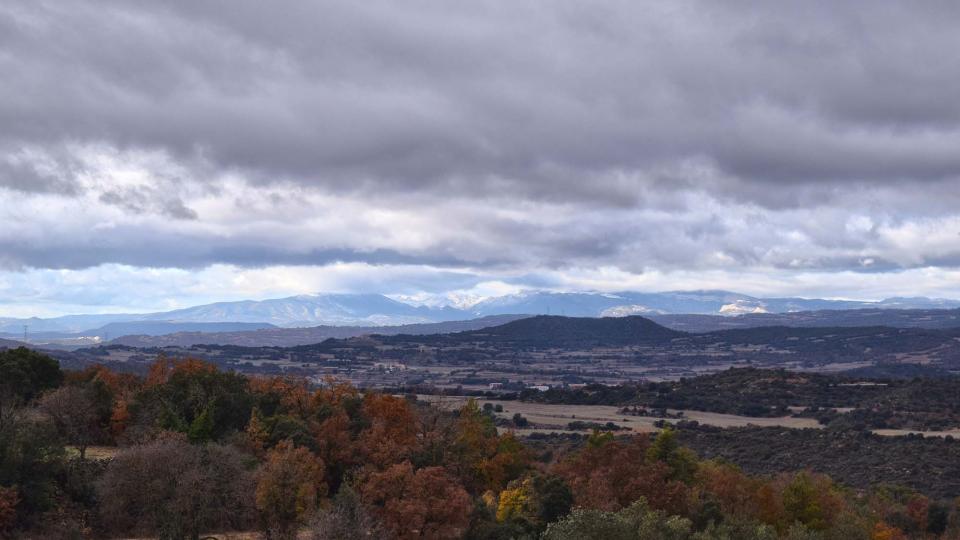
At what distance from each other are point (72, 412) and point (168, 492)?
65.3 ft

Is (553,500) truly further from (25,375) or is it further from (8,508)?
(25,375)

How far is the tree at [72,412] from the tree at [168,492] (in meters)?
14.6

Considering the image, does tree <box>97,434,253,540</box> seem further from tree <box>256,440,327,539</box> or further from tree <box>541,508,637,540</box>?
tree <box>541,508,637,540</box>

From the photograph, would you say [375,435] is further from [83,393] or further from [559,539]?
[559,539]

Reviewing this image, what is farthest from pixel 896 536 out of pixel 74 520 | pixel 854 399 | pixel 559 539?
pixel 854 399

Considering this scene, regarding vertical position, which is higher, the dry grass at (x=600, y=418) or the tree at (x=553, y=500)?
the tree at (x=553, y=500)

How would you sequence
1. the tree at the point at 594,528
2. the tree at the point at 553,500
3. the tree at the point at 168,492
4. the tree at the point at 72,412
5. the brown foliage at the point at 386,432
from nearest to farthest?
the tree at the point at 594,528, the tree at the point at 168,492, the tree at the point at 553,500, the brown foliage at the point at 386,432, the tree at the point at 72,412

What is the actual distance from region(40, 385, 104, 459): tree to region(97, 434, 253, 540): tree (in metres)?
14.6

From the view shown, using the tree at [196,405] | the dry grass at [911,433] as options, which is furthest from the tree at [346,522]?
the dry grass at [911,433]

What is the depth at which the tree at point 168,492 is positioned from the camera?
48531 mm

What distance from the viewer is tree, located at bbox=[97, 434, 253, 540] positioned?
48.5m

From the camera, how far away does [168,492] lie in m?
49.9

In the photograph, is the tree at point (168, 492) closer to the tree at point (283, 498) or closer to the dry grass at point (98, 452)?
the tree at point (283, 498)

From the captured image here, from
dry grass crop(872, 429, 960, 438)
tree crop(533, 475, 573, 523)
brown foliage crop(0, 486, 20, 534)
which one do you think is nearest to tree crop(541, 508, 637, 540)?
tree crop(533, 475, 573, 523)
